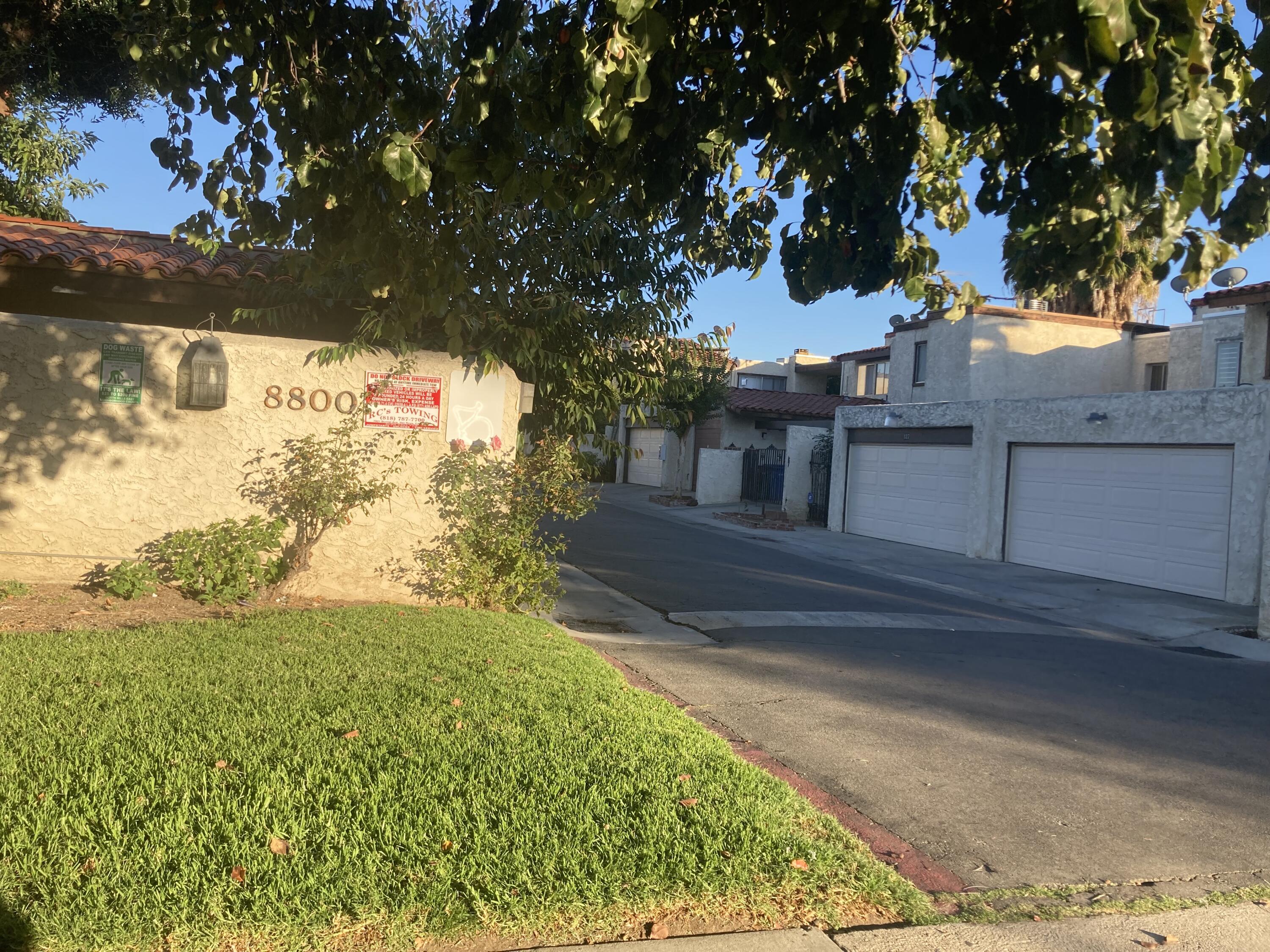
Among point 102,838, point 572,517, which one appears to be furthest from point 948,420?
point 102,838

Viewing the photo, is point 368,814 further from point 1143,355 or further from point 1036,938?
point 1143,355

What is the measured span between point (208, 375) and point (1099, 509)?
47.0 ft

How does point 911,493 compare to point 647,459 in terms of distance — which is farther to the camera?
point 647,459

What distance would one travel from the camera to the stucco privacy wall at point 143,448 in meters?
8.10

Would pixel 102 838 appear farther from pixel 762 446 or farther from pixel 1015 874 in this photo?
pixel 762 446

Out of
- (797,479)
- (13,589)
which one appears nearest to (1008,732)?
(13,589)

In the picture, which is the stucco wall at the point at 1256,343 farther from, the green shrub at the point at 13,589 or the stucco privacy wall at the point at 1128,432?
the green shrub at the point at 13,589

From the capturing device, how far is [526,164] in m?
5.35

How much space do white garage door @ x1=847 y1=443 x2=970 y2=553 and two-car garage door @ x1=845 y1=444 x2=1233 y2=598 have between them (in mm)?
30

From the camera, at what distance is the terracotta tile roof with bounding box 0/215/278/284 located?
9312 mm

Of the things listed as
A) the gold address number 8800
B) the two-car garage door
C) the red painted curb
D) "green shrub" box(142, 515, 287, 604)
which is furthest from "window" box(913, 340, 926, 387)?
the red painted curb

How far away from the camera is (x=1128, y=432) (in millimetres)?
16484

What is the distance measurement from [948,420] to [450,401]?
14252 mm

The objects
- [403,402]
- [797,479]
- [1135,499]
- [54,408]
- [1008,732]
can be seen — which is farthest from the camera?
[797,479]
